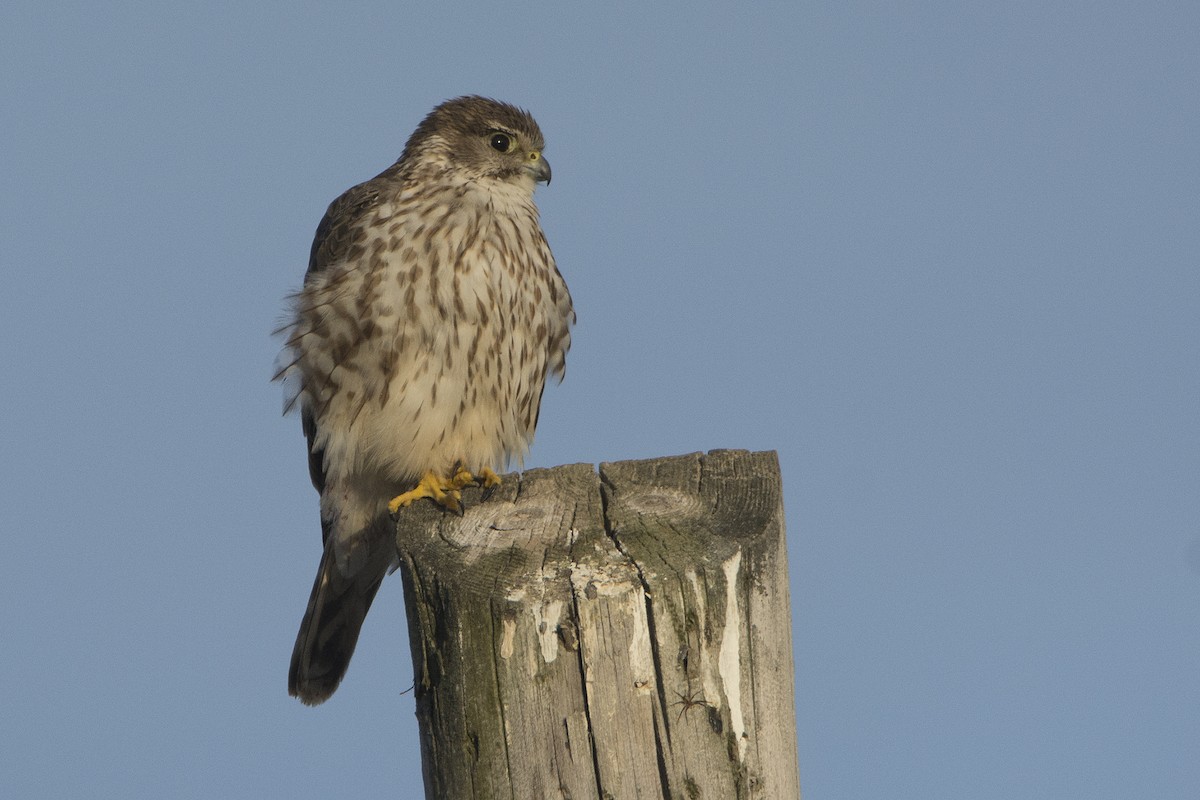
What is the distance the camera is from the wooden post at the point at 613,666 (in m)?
1.96

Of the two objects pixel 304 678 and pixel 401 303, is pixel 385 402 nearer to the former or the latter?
pixel 401 303

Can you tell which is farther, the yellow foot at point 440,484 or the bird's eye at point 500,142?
the bird's eye at point 500,142

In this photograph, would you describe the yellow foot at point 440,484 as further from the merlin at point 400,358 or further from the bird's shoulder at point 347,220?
the bird's shoulder at point 347,220

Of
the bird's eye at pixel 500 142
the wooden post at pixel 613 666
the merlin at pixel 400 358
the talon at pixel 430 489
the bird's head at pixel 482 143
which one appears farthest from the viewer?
the bird's eye at pixel 500 142

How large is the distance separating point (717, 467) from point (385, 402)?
2.07 metres

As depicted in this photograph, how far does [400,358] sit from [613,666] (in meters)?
2.45

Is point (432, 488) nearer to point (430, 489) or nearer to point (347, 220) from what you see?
point (430, 489)

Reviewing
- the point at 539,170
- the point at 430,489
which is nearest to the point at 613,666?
the point at 430,489

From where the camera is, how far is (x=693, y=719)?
196cm

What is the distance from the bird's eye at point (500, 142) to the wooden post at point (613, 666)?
3.12m

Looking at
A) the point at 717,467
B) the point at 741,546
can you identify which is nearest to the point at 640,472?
the point at 717,467

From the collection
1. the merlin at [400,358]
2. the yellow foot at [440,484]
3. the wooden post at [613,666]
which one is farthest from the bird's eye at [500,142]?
the wooden post at [613,666]

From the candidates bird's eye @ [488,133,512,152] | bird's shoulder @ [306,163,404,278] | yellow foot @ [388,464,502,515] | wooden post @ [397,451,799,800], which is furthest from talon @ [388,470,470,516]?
bird's eye @ [488,133,512,152]

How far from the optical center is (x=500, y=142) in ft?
16.8
